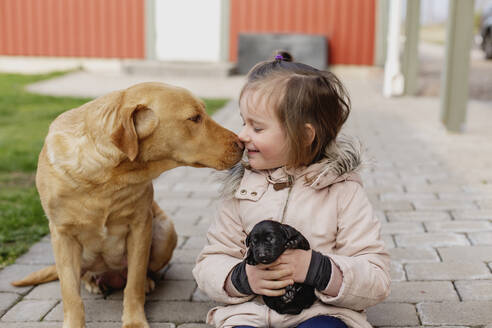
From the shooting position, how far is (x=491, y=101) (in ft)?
37.2

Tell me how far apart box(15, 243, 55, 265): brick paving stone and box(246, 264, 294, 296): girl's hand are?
190 cm

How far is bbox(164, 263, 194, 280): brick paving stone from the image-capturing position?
145 inches

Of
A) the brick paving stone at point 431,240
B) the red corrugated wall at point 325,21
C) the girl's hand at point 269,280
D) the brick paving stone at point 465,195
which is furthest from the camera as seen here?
the red corrugated wall at point 325,21

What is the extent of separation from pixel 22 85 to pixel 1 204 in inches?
363

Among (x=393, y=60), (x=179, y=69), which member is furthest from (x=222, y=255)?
(x=179, y=69)

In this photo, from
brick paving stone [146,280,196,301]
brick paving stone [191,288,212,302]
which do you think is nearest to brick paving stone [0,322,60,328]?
brick paving stone [146,280,196,301]

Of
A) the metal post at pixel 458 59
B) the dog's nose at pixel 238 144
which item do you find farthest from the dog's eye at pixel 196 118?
the metal post at pixel 458 59

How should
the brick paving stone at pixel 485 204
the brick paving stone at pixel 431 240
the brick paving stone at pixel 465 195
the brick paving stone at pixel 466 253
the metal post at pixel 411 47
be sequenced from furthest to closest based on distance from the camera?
1. the metal post at pixel 411 47
2. the brick paving stone at pixel 465 195
3. the brick paving stone at pixel 485 204
4. the brick paving stone at pixel 431 240
5. the brick paving stone at pixel 466 253

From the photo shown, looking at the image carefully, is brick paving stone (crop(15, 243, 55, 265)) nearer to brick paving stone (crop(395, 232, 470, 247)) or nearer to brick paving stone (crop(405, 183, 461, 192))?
brick paving stone (crop(395, 232, 470, 247))

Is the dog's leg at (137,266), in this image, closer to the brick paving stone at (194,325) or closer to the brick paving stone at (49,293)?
the brick paving stone at (194,325)

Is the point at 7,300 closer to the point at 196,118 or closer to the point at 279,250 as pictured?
the point at 196,118

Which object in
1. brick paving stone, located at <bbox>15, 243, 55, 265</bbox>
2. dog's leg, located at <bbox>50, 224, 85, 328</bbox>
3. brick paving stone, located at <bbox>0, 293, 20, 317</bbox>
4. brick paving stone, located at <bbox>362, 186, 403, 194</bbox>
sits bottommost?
brick paving stone, located at <bbox>15, 243, 55, 265</bbox>

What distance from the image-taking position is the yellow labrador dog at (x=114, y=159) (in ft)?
9.18

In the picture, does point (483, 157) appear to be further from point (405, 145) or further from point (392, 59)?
point (392, 59)
